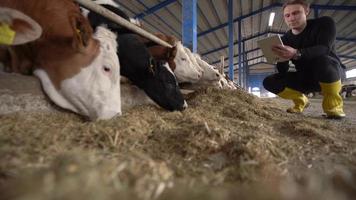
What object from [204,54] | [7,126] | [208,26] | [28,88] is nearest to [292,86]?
[28,88]

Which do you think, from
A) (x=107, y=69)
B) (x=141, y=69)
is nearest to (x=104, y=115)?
(x=107, y=69)

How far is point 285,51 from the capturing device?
340 cm

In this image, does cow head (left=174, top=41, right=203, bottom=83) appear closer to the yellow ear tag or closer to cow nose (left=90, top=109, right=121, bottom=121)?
cow nose (left=90, top=109, right=121, bottom=121)

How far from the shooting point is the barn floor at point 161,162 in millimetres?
586

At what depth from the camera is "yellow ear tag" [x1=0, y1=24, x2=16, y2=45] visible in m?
1.63

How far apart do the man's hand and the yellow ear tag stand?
8.78 ft

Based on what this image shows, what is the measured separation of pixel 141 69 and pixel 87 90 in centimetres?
88

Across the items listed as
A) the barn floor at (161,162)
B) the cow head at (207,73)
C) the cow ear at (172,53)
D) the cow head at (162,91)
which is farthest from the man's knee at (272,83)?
the barn floor at (161,162)

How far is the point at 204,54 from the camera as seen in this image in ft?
59.2

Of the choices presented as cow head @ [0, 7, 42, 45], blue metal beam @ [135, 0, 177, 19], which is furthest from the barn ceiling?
cow head @ [0, 7, 42, 45]

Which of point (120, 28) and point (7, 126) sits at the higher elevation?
point (120, 28)

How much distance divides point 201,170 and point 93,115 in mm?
1032

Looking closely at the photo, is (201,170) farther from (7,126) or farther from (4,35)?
(4,35)

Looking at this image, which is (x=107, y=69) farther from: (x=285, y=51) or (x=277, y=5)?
(x=277, y=5)
